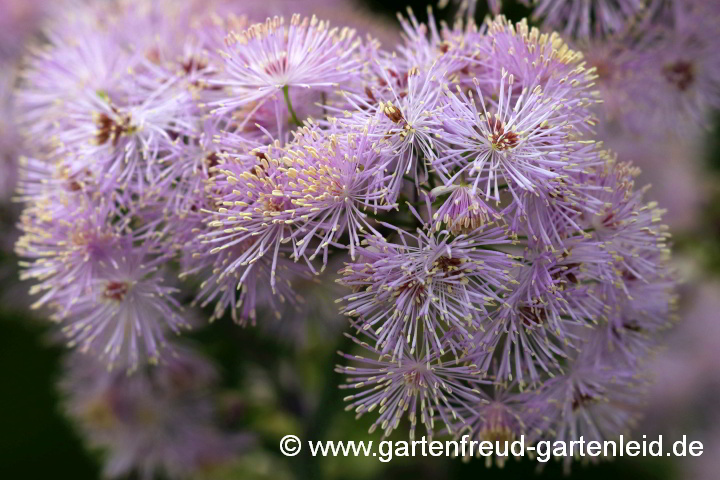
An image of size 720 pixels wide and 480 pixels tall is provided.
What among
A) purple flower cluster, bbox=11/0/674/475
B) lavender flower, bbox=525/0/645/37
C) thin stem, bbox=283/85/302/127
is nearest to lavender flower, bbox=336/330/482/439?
purple flower cluster, bbox=11/0/674/475

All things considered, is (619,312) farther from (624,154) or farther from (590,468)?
(590,468)

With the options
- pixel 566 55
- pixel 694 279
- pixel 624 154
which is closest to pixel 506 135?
pixel 566 55

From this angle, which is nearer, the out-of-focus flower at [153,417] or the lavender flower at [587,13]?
the lavender flower at [587,13]

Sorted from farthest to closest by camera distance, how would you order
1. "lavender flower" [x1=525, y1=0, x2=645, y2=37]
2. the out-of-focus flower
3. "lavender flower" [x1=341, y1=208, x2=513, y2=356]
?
the out-of-focus flower → "lavender flower" [x1=525, y1=0, x2=645, y2=37] → "lavender flower" [x1=341, y1=208, x2=513, y2=356]

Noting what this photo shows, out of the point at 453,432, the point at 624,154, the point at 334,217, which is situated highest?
the point at 624,154

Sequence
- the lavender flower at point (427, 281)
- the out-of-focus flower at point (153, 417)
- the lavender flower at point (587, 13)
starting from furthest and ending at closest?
the out-of-focus flower at point (153, 417)
the lavender flower at point (587, 13)
the lavender flower at point (427, 281)

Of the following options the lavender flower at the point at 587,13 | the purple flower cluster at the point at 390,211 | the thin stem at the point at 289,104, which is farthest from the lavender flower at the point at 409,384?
the lavender flower at the point at 587,13

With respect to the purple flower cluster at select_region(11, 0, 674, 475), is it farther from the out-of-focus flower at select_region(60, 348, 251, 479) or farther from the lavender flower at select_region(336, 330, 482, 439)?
the out-of-focus flower at select_region(60, 348, 251, 479)

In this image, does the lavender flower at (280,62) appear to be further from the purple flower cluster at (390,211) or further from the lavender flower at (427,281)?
the lavender flower at (427,281)
